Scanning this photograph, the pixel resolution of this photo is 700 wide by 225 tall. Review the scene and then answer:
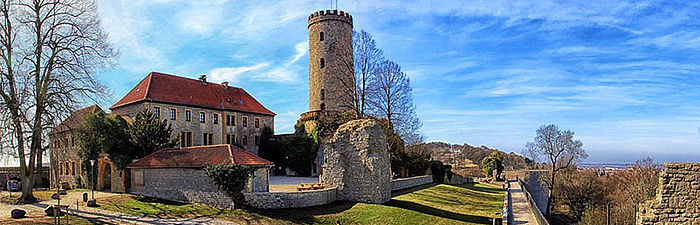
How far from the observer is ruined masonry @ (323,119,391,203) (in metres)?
18.0

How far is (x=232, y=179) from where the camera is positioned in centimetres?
1764

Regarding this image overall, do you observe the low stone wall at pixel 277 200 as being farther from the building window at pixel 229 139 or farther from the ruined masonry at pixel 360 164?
the building window at pixel 229 139

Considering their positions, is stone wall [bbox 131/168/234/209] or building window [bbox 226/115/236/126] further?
building window [bbox 226/115/236/126]

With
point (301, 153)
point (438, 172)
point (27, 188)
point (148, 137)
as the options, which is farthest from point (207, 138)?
point (438, 172)

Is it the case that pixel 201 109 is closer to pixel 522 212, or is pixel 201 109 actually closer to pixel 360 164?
pixel 360 164

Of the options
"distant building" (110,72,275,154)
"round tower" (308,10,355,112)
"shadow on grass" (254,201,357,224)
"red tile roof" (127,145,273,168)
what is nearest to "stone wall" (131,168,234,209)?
"red tile roof" (127,145,273,168)

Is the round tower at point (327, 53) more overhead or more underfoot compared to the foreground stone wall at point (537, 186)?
more overhead

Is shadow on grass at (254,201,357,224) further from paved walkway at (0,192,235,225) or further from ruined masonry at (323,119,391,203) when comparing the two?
paved walkway at (0,192,235,225)

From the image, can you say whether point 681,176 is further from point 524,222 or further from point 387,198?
point 387,198

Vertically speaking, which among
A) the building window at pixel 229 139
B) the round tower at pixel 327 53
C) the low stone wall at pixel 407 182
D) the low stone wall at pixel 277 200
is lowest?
the low stone wall at pixel 407 182

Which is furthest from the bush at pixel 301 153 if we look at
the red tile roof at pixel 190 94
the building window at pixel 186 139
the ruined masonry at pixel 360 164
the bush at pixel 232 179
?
the bush at pixel 232 179

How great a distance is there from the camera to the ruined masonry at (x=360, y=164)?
59.2 ft

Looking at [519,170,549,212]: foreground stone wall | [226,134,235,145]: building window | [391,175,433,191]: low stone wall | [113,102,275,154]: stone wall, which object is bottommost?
[519,170,549,212]: foreground stone wall

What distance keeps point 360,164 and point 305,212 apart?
309 centimetres
